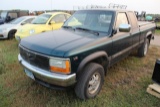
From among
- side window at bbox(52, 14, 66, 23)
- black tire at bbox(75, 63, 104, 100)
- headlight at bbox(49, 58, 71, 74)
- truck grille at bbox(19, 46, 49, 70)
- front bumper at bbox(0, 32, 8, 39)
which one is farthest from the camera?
front bumper at bbox(0, 32, 8, 39)

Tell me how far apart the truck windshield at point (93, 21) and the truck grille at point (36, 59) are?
1.42 meters

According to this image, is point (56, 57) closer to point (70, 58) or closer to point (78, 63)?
point (70, 58)

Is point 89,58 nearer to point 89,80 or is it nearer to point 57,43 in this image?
point 89,80

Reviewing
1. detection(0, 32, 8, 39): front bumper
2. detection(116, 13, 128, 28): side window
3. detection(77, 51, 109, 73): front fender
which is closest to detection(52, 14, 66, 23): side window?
detection(0, 32, 8, 39): front bumper

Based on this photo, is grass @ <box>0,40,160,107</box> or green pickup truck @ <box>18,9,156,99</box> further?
grass @ <box>0,40,160,107</box>

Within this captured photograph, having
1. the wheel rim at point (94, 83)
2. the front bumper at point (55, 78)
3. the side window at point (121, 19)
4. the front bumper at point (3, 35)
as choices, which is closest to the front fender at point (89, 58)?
the front bumper at point (55, 78)

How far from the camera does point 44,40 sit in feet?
9.92

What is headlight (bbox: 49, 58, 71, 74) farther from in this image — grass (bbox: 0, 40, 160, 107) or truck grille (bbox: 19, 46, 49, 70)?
grass (bbox: 0, 40, 160, 107)

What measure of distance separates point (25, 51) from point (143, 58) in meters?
4.39

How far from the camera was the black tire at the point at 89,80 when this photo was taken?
2814 millimetres

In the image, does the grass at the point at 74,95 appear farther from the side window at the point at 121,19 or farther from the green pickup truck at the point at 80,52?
the side window at the point at 121,19

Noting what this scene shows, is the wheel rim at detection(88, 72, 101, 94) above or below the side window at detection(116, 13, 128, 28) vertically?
below

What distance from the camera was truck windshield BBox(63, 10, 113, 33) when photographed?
3568 millimetres

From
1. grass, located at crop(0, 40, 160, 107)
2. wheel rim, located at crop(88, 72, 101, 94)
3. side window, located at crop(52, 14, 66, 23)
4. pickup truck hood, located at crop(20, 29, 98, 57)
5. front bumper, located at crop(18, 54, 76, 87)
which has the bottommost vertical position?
grass, located at crop(0, 40, 160, 107)
